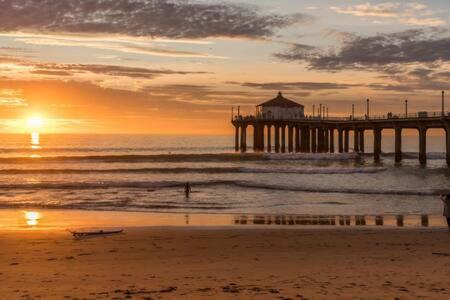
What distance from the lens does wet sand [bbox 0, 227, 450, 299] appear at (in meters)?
7.26

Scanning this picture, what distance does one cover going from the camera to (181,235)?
12.6 m

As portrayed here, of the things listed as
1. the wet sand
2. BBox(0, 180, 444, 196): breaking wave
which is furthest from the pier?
the wet sand

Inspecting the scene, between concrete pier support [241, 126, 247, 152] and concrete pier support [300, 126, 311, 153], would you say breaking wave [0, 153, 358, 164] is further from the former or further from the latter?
concrete pier support [241, 126, 247, 152]

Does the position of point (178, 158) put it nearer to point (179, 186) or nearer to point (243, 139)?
point (243, 139)

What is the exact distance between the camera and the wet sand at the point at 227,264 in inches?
286

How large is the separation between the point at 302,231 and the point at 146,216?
5998mm

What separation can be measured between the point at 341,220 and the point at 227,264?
→ 26.3 feet

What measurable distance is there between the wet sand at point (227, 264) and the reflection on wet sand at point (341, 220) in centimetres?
210

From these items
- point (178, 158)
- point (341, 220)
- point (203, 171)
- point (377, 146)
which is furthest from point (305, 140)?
point (341, 220)

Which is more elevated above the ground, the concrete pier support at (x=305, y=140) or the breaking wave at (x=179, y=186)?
the concrete pier support at (x=305, y=140)

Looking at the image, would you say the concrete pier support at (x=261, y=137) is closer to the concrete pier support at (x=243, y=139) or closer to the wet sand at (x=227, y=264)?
the concrete pier support at (x=243, y=139)

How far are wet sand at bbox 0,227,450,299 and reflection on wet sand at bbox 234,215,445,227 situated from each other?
6.91 feet

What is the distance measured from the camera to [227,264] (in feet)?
30.1

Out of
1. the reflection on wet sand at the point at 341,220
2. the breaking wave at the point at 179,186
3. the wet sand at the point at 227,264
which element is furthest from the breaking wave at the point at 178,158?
the wet sand at the point at 227,264
